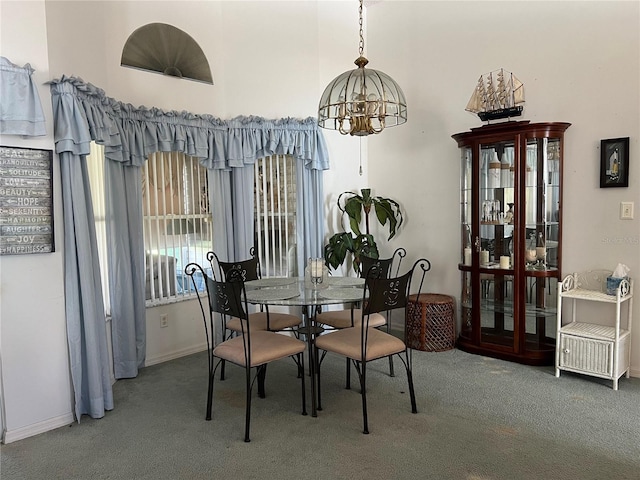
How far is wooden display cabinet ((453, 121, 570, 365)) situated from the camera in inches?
142

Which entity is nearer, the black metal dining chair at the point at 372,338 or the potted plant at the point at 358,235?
the black metal dining chair at the point at 372,338

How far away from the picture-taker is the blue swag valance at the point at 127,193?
273cm

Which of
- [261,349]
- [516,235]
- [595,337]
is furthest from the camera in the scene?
[516,235]

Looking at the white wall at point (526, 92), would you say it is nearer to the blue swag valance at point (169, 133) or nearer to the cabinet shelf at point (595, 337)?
the cabinet shelf at point (595, 337)

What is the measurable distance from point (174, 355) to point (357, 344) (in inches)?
74.9

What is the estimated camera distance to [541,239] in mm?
3668

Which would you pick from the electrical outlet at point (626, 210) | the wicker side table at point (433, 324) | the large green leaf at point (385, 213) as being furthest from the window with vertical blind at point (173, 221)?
the electrical outlet at point (626, 210)

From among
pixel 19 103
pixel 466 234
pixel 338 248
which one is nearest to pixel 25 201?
pixel 19 103

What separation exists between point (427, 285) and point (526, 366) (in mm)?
1216

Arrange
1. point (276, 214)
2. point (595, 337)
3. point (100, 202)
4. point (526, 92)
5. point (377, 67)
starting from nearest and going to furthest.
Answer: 1. point (595, 337)
2. point (100, 202)
3. point (526, 92)
4. point (276, 214)
5. point (377, 67)

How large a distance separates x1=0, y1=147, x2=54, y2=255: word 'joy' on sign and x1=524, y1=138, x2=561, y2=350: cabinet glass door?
10.9ft

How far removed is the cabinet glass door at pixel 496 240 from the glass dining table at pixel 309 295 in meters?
1.20

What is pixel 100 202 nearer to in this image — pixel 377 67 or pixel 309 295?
pixel 309 295

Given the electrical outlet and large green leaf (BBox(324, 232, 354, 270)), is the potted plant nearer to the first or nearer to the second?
large green leaf (BBox(324, 232, 354, 270))
